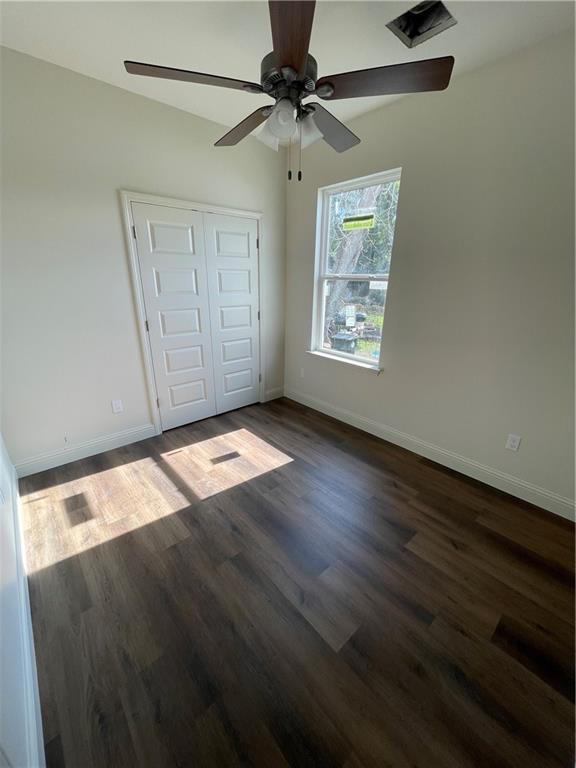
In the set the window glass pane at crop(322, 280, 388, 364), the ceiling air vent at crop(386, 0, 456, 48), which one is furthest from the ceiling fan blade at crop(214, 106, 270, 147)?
the window glass pane at crop(322, 280, 388, 364)

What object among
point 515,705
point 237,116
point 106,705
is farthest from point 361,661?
point 237,116

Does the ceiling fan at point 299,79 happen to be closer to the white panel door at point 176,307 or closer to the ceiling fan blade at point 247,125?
the ceiling fan blade at point 247,125

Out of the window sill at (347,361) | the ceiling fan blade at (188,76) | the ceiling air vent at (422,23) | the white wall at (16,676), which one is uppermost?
the ceiling air vent at (422,23)

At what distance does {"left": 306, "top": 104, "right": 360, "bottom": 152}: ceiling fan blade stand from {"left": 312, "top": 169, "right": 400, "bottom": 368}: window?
101 cm

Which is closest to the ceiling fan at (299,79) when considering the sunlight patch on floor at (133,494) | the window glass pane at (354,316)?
the window glass pane at (354,316)

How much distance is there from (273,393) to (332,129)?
2.78 metres

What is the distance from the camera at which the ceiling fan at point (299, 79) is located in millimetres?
1041

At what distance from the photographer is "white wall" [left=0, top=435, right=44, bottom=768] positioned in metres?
0.76

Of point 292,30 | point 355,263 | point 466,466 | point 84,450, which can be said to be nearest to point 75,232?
point 84,450

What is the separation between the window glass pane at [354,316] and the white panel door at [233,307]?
83 cm

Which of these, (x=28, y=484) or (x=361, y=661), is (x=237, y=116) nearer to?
(x=28, y=484)

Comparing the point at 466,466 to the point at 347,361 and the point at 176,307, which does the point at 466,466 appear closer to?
the point at 347,361

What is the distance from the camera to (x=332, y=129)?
1.57 meters

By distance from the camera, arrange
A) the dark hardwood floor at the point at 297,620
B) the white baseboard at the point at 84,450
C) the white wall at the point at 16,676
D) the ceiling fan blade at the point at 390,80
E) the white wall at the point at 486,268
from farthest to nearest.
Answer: the white baseboard at the point at 84,450 < the white wall at the point at 486,268 < the ceiling fan blade at the point at 390,80 < the dark hardwood floor at the point at 297,620 < the white wall at the point at 16,676
